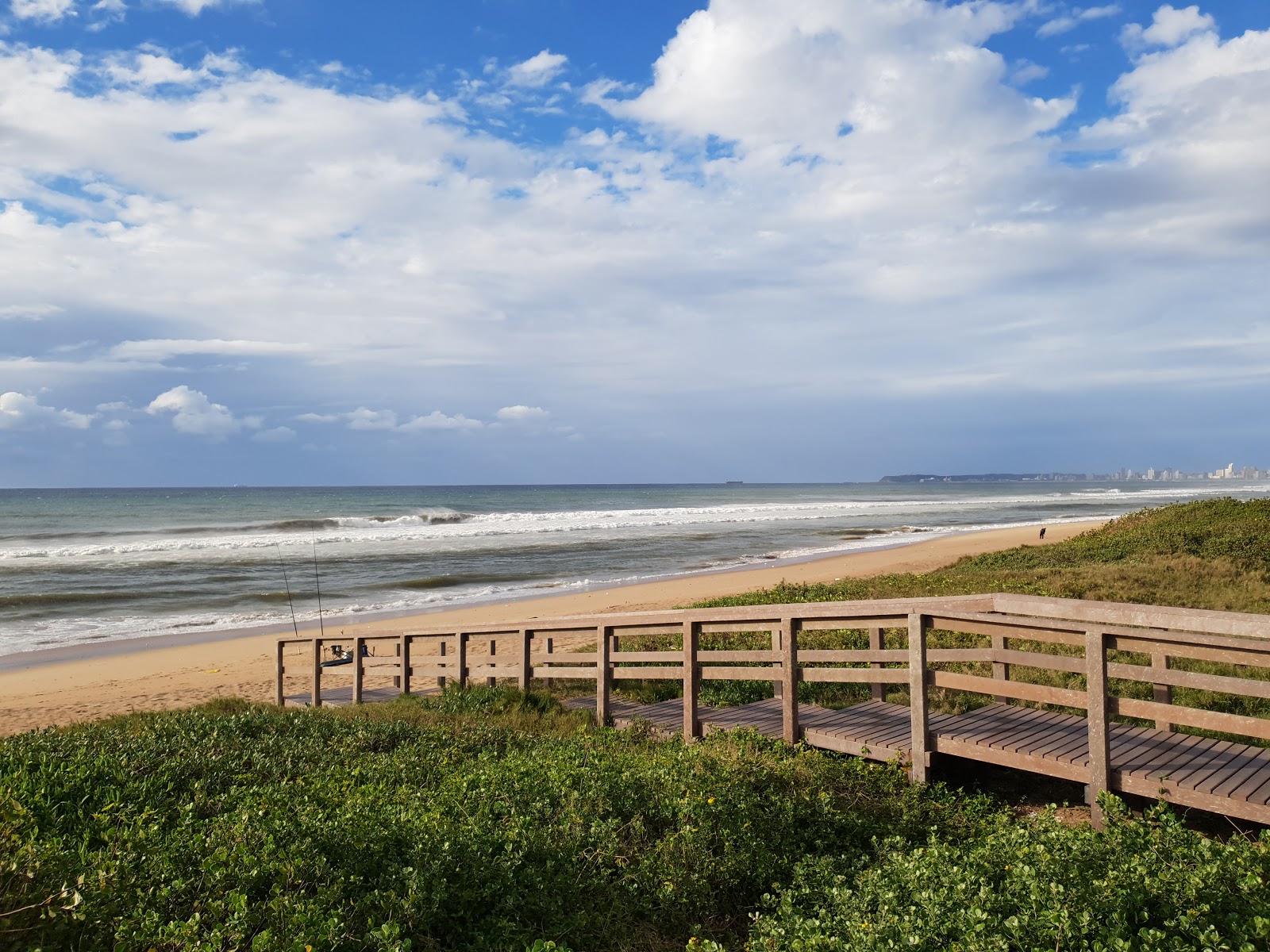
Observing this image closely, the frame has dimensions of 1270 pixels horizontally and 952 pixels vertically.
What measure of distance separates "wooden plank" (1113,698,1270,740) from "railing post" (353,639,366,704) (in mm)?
9763

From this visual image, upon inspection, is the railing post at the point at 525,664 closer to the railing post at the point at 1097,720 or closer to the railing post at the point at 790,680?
the railing post at the point at 790,680

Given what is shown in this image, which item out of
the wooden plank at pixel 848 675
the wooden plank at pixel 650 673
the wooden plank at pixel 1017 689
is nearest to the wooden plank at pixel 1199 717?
the wooden plank at pixel 1017 689

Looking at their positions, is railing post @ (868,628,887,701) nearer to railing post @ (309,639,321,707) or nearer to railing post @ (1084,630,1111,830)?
railing post @ (1084,630,1111,830)

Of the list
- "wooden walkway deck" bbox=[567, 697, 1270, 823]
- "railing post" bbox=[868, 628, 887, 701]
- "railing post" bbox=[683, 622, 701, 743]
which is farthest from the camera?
"railing post" bbox=[868, 628, 887, 701]

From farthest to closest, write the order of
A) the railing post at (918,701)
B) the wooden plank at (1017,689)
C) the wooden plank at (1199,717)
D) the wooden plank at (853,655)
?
1. the wooden plank at (853,655)
2. the railing post at (918,701)
3. the wooden plank at (1017,689)
4. the wooden plank at (1199,717)

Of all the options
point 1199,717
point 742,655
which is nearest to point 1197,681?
point 1199,717

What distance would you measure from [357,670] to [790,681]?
25.5ft

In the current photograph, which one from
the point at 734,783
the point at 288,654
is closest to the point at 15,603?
the point at 288,654

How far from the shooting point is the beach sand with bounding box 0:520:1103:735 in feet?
47.3

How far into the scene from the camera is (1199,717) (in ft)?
17.5

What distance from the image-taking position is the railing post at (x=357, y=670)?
12.3m

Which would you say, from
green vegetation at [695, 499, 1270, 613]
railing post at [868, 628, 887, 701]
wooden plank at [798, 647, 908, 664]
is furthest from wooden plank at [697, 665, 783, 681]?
green vegetation at [695, 499, 1270, 613]

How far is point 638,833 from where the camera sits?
498 cm

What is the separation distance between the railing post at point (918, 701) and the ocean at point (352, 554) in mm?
20712
